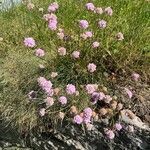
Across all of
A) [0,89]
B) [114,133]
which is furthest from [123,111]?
[0,89]

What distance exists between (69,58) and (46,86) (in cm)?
44

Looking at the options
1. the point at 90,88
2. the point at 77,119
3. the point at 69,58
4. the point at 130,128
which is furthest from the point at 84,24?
the point at 130,128

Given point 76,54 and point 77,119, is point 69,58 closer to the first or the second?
point 76,54

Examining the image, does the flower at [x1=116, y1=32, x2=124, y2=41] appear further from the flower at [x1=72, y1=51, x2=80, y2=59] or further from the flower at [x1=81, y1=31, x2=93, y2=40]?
the flower at [x1=72, y1=51, x2=80, y2=59]

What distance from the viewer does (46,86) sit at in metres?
3.72

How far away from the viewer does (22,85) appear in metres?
4.10

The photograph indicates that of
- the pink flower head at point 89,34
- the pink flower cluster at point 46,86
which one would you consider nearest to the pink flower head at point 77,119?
the pink flower cluster at point 46,86

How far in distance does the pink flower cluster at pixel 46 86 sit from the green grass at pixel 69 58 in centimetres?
17

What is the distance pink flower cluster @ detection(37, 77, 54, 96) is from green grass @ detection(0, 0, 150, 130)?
0.17m

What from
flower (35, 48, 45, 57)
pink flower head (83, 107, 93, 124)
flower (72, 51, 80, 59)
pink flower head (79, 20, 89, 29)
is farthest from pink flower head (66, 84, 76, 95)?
pink flower head (79, 20, 89, 29)

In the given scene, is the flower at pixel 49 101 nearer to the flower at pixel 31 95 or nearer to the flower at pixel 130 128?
the flower at pixel 31 95

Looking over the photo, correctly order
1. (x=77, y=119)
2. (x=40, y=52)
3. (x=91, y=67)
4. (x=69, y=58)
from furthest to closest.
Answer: (x=69, y=58) < (x=40, y=52) < (x=91, y=67) < (x=77, y=119)

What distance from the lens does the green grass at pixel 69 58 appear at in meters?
3.98

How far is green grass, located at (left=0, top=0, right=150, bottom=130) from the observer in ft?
13.1
